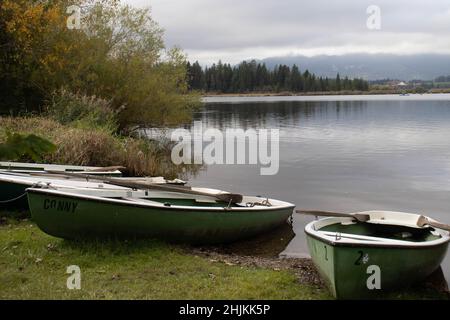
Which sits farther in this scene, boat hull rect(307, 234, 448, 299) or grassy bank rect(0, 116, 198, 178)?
Result: grassy bank rect(0, 116, 198, 178)

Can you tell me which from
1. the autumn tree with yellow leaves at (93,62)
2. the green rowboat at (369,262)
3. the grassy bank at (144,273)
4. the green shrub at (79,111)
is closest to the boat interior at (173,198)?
the grassy bank at (144,273)

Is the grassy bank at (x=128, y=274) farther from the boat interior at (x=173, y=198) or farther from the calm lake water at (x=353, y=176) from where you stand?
the calm lake water at (x=353, y=176)

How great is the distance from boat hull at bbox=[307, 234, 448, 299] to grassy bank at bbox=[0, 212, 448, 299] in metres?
0.28

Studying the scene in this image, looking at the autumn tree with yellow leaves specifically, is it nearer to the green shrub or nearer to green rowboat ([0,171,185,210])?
the green shrub

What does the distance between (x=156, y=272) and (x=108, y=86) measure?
2056cm

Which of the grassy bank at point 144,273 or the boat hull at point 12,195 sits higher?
the boat hull at point 12,195

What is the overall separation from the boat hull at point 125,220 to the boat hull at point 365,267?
10.4 ft

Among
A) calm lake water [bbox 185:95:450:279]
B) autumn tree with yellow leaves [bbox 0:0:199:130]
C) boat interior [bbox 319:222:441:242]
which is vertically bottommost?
calm lake water [bbox 185:95:450:279]

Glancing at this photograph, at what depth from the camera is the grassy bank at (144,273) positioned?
7.51 meters

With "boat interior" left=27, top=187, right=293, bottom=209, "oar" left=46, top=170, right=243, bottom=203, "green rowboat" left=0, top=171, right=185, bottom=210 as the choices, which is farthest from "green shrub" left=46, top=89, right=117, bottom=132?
"boat interior" left=27, top=187, right=293, bottom=209

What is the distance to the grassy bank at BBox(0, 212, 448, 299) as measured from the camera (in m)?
7.51

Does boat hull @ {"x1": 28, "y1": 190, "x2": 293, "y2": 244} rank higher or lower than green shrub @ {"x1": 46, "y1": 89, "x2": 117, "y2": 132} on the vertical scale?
lower

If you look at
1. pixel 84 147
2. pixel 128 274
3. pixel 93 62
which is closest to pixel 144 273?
pixel 128 274

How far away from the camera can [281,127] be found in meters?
46.6
